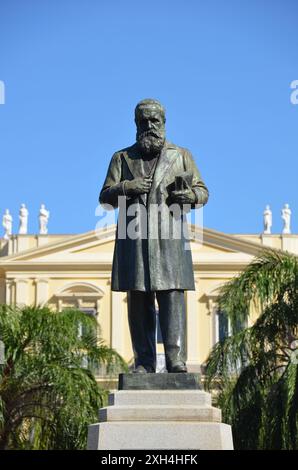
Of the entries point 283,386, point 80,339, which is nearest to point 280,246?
point 80,339

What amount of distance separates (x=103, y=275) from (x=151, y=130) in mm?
50388

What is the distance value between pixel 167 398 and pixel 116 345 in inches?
1998

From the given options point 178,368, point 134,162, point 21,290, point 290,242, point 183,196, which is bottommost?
point 178,368

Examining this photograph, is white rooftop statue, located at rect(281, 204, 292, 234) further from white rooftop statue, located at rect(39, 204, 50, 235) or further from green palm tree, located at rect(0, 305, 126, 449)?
green palm tree, located at rect(0, 305, 126, 449)

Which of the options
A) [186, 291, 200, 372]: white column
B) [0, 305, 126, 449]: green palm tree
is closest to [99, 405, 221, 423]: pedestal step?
[0, 305, 126, 449]: green palm tree

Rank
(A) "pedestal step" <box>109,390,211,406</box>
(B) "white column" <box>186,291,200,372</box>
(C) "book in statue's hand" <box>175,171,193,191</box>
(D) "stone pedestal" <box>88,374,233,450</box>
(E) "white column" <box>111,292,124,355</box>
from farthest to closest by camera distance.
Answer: (B) "white column" <box>186,291,200,372</box> < (E) "white column" <box>111,292,124,355</box> < (C) "book in statue's hand" <box>175,171,193,191</box> < (A) "pedestal step" <box>109,390,211,406</box> < (D) "stone pedestal" <box>88,374,233,450</box>

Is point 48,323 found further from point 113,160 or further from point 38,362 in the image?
point 113,160

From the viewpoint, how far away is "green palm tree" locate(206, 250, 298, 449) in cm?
2256

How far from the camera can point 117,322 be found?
61.1 metres

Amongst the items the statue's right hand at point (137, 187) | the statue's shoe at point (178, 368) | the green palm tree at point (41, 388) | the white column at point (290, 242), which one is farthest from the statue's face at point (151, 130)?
the white column at point (290, 242)

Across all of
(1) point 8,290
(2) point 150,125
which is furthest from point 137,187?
(1) point 8,290

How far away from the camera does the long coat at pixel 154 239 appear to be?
10.5 metres

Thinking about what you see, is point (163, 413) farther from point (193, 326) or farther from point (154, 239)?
point (193, 326)

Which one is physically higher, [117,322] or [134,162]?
[117,322]
